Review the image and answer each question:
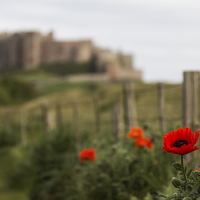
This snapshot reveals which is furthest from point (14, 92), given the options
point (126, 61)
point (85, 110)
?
point (126, 61)

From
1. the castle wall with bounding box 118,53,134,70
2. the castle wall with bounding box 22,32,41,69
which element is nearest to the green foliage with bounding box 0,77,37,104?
the castle wall with bounding box 22,32,41,69

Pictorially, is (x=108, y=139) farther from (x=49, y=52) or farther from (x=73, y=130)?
(x=49, y=52)

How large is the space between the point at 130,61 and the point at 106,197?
59.5m

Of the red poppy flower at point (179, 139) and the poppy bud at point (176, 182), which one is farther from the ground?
the red poppy flower at point (179, 139)

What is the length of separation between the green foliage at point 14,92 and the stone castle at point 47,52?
2624cm

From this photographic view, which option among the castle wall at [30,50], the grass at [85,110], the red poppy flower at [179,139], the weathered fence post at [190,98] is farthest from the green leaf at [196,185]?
the castle wall at [30,50]

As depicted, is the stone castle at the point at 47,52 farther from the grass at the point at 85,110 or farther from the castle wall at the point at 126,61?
the grass at the point at 85,110

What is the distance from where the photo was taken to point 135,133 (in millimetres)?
3127


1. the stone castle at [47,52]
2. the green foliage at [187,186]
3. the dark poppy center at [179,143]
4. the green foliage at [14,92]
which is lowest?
the green foliage at [14,92]

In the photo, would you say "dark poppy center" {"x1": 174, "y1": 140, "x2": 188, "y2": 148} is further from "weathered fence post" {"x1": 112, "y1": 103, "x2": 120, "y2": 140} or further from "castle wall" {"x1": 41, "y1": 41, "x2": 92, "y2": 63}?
"castle wall" {"x1": 41, "y1": 41, "x2": 92, "y2": 63}

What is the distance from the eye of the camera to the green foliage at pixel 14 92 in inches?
1124

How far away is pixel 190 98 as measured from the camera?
108 inches

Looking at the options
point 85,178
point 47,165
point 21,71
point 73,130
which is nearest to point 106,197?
point 85,178

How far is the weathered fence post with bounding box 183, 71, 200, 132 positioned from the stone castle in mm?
53623
